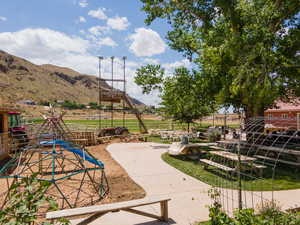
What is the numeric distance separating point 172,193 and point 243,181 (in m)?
2.78

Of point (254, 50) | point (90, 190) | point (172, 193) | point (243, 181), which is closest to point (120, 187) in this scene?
point (90, 190)

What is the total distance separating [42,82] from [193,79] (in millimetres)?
146783

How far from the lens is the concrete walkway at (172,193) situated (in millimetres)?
4691

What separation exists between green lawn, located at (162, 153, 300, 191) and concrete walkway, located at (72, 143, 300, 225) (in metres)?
0.37

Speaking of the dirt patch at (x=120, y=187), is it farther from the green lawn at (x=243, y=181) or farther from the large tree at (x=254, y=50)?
the large tree at (x=254, y=50)

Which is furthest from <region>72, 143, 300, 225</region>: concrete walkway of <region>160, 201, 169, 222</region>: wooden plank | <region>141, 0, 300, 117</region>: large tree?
<region>141, 0, 300, 117</region>: large tree

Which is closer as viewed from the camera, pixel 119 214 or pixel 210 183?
pixel 119 214

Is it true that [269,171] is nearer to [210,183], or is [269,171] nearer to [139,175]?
[210,183]

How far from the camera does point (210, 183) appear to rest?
717 cm

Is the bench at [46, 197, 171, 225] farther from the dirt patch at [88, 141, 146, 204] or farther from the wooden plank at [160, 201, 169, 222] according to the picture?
the dirt patch at [88, 141, 146, 204]

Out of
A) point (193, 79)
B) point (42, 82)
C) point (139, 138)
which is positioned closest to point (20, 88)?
point (42, 82)

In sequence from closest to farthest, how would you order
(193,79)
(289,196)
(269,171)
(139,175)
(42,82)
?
(289,196)
(139,175)
(269,171)
(193,79)
(42,82)

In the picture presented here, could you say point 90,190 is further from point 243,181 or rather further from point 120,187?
point 243,181

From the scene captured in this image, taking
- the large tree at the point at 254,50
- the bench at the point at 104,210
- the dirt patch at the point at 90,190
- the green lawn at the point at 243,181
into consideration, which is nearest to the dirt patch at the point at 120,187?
the dirt patch at the point at 90,190
